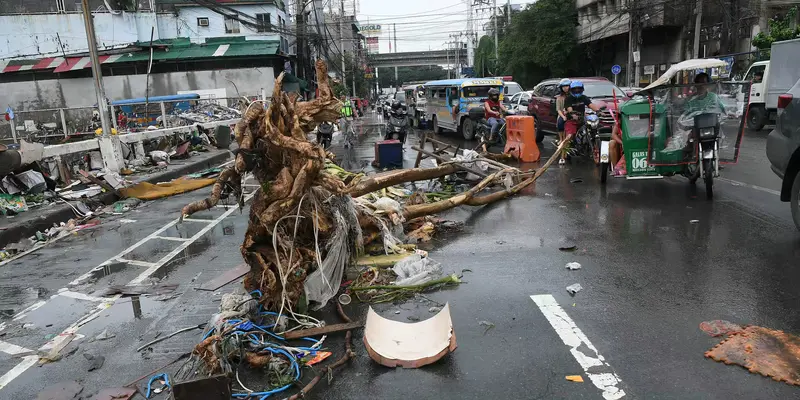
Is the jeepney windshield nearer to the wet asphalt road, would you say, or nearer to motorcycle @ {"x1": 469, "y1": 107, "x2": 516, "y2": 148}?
motorcycle @ {"x1": 469, "y1": 107, "x2": 516, "y2": 148}

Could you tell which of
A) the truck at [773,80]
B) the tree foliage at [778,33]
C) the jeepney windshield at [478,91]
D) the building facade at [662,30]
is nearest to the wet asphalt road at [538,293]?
the truck at [773,80]

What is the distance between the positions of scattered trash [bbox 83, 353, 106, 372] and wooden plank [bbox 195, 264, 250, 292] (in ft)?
4.79

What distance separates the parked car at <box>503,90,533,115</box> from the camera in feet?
74.2

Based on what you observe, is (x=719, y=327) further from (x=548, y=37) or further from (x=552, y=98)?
(x=548, y=37)

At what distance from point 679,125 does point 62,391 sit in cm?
899

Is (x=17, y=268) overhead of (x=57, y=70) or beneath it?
beneath

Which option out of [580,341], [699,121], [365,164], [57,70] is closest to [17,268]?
[580,341]

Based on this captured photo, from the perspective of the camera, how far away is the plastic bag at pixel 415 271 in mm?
5336

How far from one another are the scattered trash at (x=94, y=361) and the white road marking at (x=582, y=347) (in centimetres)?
361

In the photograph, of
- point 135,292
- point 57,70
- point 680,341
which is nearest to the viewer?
point 680,341

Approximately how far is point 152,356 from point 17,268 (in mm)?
4175

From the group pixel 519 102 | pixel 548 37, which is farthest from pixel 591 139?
pixel 548 37

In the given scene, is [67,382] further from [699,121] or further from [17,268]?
[699,121]

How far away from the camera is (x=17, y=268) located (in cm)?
704
